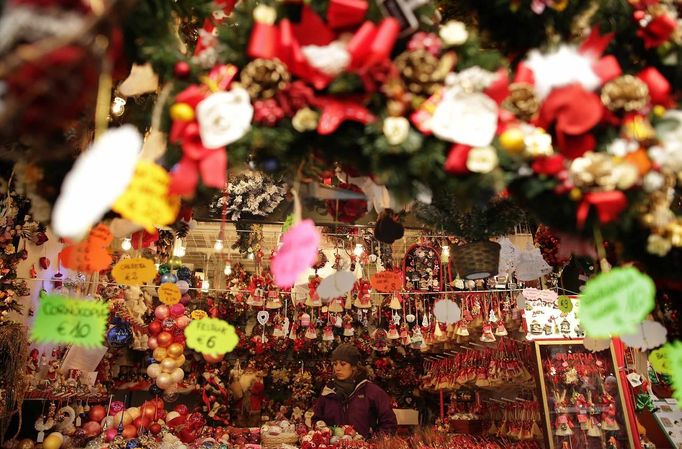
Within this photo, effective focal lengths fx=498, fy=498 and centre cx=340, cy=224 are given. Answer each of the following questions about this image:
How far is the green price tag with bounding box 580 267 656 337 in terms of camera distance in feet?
4.41

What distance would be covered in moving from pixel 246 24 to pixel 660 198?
49.9 inches

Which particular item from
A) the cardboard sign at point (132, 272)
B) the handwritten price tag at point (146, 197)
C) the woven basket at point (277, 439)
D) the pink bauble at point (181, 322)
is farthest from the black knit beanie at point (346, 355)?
the handwritten price tag at point (146, 197)

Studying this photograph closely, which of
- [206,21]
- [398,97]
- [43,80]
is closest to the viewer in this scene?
[43,80]

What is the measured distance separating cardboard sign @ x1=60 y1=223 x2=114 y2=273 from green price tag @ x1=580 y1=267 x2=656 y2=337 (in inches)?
61.8

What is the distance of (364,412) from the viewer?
178 inches

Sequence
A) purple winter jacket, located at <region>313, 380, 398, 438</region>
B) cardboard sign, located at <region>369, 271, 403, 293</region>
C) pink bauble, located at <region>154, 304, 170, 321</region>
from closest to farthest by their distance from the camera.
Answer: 1. cardboard sign, located at <region>369, 271, 403, 293</region>
2. pink bauble, located at <region>154, 304, 170, 321</region>
3. purple winter jacket, located at <region>313, 380, 398, 438</region>

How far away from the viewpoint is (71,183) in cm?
113

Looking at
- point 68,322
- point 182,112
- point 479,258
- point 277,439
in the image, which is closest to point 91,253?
point 68,322

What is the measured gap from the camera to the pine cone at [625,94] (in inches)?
53.4

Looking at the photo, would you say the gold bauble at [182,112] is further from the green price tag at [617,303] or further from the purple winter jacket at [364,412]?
the purple winter jacket at [364,412]

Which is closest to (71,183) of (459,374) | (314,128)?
(314,128)

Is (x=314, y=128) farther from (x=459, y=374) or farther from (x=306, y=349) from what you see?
(x=306, y=349)

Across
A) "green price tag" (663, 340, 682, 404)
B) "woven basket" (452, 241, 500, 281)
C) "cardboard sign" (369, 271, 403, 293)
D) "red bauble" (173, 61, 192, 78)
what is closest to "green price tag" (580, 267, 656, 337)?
"green price tag" (663, 340, 682, 404)

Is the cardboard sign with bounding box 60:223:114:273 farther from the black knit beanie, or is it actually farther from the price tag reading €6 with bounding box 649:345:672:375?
the black knit beanie
